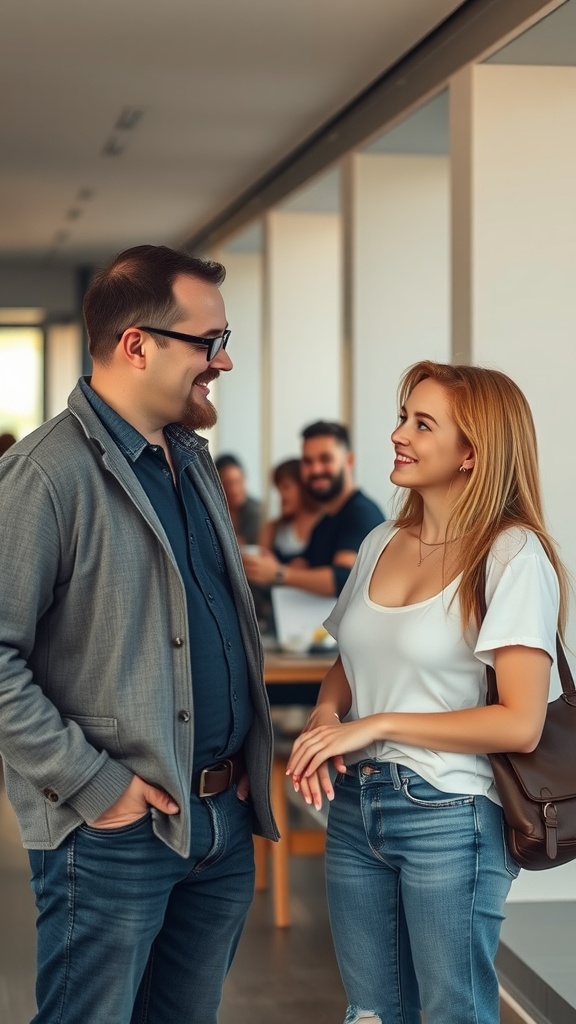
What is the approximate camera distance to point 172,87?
5859mm

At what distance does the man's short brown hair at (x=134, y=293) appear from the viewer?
2.05 metres

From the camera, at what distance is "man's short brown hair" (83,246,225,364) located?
2.05m

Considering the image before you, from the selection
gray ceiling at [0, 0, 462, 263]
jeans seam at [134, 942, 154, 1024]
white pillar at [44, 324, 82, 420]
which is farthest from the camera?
white pillar at [44, 324, 82, 420]

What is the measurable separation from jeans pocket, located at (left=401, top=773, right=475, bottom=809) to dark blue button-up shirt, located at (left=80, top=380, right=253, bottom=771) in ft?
0.96

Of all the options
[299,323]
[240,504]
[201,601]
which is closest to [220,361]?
[201,601]

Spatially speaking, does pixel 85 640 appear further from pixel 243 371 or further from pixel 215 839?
pixel 243 371

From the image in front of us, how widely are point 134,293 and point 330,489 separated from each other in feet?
11.2

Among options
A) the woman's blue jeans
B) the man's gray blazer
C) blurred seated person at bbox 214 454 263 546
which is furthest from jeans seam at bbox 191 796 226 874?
blurred seated person at bbox 214 454 263 546

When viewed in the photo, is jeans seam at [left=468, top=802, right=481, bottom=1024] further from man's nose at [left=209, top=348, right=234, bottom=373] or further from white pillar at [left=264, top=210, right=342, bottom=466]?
white pillar at [left=264, top=210, right=342, bottom=466]

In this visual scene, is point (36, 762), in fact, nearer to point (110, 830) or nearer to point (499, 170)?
point (110, 830)

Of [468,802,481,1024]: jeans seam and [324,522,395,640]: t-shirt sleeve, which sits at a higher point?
[324,522,395,640]: t-shirt sleeve

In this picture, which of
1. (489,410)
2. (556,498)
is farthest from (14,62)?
(489,410)

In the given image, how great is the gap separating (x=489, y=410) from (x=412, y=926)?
34.6 inches

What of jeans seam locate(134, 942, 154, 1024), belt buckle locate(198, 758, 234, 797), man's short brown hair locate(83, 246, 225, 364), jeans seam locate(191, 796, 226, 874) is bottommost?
jeans seam locate(134, 942, 154, 1024)
